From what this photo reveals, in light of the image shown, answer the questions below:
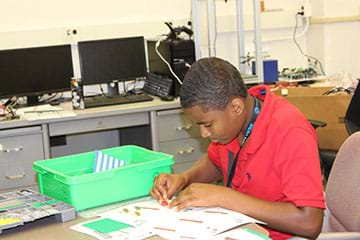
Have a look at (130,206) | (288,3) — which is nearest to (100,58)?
(288,3)

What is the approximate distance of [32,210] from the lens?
1705 millimetres

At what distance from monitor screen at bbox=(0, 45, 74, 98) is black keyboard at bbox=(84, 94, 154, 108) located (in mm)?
239

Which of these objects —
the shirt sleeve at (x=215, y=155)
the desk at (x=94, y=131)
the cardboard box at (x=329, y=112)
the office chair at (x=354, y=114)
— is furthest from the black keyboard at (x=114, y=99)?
the shirt sleeve at (x=215, y=155)

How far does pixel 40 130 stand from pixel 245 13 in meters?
1.93

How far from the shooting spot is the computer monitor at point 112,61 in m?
3.89

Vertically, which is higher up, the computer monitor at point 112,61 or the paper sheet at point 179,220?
the computer monitor at point 112,61

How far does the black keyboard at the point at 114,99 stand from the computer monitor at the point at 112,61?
14 centimetres

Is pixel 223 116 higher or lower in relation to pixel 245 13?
lower

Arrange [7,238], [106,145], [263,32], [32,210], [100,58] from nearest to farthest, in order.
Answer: [7,238] < [32,210] < [100,58] < [106,145] < [263,32]

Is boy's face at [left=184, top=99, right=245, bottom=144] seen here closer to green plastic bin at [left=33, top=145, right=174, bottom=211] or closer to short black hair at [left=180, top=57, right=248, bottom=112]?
short black hair at [left=180, top=57, right=248, bottom=112]

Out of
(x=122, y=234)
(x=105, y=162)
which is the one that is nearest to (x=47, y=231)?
(x=122, y=234)

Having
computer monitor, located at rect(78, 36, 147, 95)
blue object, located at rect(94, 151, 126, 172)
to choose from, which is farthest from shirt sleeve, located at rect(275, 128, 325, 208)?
computer monitor, located at rect(78, 36, 147, 95)

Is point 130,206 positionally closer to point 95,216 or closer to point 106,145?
point 95,216

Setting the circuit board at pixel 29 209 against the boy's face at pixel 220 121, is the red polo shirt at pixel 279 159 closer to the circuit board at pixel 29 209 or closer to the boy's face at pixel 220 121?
the boy's face at pixel 220 121
